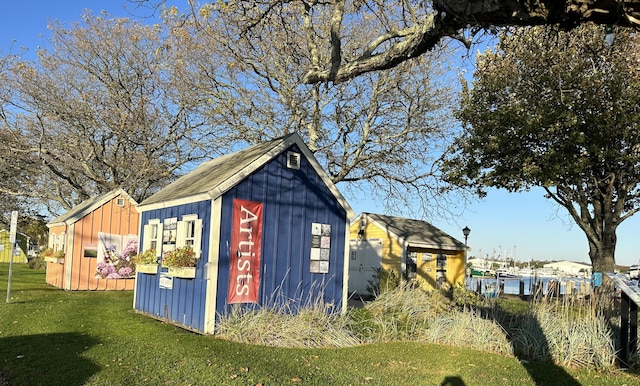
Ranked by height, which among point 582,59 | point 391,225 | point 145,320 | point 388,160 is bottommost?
point 145,320

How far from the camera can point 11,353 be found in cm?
793

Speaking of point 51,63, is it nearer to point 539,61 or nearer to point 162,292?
point 162,292

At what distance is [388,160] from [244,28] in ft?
39.3

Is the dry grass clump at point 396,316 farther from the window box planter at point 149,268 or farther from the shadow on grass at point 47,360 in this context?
the shadow on grass at point 47,360

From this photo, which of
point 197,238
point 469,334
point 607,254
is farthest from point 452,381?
point 607,254

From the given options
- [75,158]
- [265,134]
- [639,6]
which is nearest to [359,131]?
[265,134]

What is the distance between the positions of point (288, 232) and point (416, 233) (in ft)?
43.3

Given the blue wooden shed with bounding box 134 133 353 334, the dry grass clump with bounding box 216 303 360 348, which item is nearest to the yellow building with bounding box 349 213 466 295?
the blue wooden shed with bounding box 134 133 353 334

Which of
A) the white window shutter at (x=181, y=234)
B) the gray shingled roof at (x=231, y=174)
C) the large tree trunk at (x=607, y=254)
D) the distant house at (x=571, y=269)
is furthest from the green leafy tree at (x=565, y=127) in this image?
the white window shutter at (x=181, y=234)

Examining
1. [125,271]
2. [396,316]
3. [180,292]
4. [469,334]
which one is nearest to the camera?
[469,334]

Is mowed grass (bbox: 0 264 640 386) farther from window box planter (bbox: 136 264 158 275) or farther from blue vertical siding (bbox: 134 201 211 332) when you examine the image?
window box planter (bbox: 136 264 158 275)

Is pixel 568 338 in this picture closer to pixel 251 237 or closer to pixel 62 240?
pixel 251 237

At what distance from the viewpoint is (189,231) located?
11.4 m

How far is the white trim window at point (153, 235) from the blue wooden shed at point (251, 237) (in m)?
0.03
